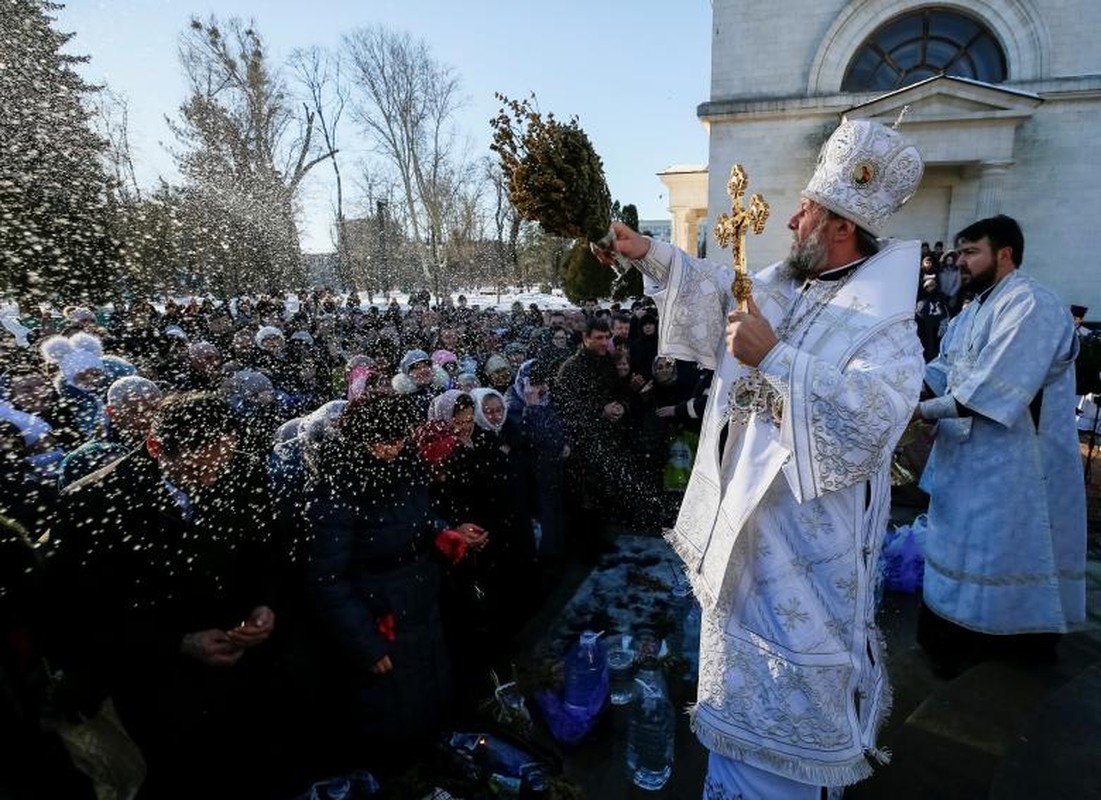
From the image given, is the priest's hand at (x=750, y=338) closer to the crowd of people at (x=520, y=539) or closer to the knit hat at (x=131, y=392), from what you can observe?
the crowd of people at (x=520, y=539)

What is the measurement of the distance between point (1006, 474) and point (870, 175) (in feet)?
7.43

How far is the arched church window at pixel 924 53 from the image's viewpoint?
1609cm

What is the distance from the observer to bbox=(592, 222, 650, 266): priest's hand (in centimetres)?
211

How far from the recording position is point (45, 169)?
5.37m

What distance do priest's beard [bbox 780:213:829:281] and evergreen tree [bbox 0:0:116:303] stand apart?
→ 4.64 metres

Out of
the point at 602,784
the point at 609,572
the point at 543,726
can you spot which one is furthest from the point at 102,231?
the point at 602,784

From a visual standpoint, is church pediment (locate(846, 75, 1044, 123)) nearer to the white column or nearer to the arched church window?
the white column

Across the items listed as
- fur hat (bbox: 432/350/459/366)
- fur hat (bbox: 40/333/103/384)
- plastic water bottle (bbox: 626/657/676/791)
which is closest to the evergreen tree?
fur hat (bbox: 40/333/103/384)

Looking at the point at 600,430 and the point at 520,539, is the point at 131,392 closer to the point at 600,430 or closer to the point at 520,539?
the point at 520,539

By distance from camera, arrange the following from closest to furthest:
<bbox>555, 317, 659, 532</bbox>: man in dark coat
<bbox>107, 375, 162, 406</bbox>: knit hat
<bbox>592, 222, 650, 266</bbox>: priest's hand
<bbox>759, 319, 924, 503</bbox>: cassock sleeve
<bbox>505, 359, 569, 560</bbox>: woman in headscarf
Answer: <bbox>759, 319, 924, 503</bbox>: cassock sleeve
<bbox>592, 222, 650, 266</bbox>: priest's hand
<bbox>107, 375, 162, 406</bbox>: knit hat
<bbox>505, 359, 569, 560</bbox>: woman in headscarf
<bbox>555, 317, 659, 532</bbox>: man in dark coat

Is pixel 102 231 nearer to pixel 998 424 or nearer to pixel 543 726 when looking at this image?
pixel 543 726

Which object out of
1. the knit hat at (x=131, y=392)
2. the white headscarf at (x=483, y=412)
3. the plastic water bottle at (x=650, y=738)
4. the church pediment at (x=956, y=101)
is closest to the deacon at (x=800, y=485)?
the plastic water bottle at (x=650, y=738)

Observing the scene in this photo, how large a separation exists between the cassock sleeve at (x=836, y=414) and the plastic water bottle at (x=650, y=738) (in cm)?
172

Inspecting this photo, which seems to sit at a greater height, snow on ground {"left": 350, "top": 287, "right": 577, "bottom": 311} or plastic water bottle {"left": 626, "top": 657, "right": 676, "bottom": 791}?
snow on ground {"left": 350, "top": 287, "right": 577, "bottom": 311}
